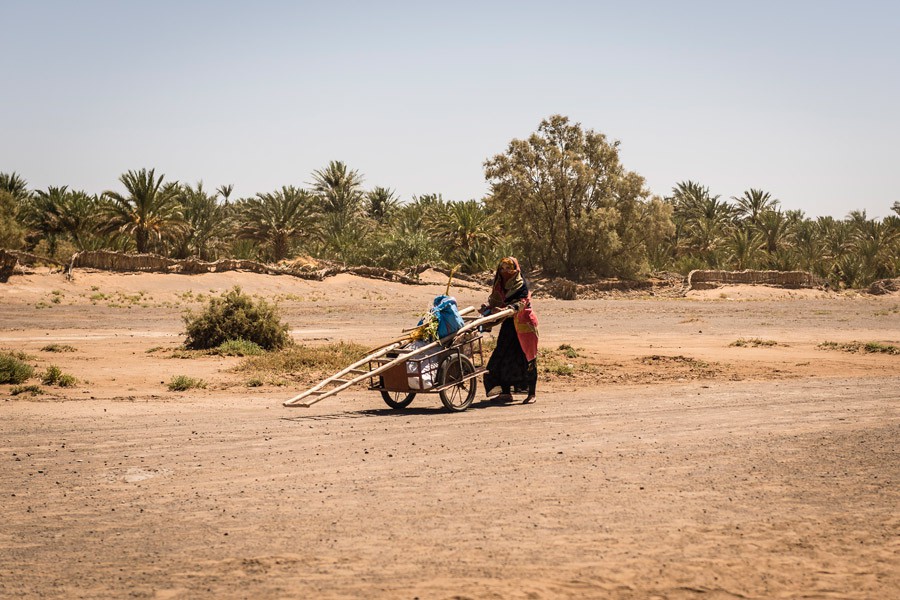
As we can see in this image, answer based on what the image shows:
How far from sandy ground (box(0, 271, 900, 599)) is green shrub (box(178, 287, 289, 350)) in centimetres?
394

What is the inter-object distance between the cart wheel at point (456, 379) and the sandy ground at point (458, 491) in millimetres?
259

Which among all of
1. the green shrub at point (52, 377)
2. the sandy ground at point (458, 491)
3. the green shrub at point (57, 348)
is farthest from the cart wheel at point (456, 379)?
the green shrub at point (57, 348)

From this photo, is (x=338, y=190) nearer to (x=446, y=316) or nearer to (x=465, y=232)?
(x=465, y=232)

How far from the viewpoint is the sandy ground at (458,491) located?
5.55 m

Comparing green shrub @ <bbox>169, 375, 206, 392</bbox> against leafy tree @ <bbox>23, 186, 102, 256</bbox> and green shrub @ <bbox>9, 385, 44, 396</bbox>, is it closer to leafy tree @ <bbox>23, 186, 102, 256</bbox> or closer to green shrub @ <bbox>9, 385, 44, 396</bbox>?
green shrub @ <bbox>9, 385, 44, 396</bbox>

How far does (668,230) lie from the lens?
58844 mm

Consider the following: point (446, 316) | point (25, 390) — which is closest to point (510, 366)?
point (446, 316)

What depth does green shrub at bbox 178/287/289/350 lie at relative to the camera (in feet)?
65.5

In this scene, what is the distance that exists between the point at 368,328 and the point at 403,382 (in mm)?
16646

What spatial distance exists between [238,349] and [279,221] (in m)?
42.0

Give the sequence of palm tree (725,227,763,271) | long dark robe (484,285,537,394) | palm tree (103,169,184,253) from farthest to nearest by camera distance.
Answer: palm tree (725,227,763,271), palm tree (103,169,184,253), long dark robe (484,285,537,394)

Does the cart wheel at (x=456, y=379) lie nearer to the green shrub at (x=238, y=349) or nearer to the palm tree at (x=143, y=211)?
the green shrub at (x=238, y=349)

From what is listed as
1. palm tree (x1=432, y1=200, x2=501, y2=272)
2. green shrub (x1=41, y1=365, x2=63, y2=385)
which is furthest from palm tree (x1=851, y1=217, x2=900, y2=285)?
green shrub (x1=41, y1=365, x2=63, y2=385)

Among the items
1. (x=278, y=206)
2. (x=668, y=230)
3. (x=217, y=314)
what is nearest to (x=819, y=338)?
(x=217, y=314)
